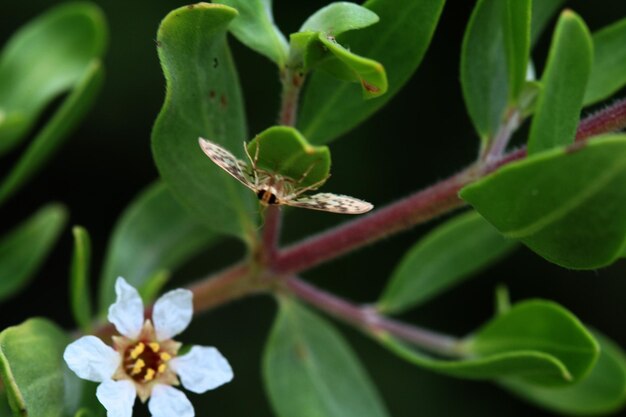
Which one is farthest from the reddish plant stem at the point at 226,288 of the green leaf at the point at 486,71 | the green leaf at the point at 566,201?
the green leaf at the point at 566,201

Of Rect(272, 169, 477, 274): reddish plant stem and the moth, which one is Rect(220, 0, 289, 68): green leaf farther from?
Rect(272, 169, 477, 274): reddish plant stem

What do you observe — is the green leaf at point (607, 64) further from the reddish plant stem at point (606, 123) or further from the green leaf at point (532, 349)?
the green leaf at point (532, 349)

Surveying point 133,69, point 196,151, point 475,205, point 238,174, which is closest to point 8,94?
point 196,151

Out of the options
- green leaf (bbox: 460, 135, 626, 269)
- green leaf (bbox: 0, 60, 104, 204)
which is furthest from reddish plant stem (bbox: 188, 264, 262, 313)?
green leaf (bbox: 460, 135, 626, 269)

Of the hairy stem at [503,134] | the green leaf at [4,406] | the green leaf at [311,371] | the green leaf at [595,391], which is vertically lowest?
the green leaf at [595,391]

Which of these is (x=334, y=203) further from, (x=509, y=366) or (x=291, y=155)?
A: (x=509, y=366)

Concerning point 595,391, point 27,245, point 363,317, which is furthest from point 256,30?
point 595,391
